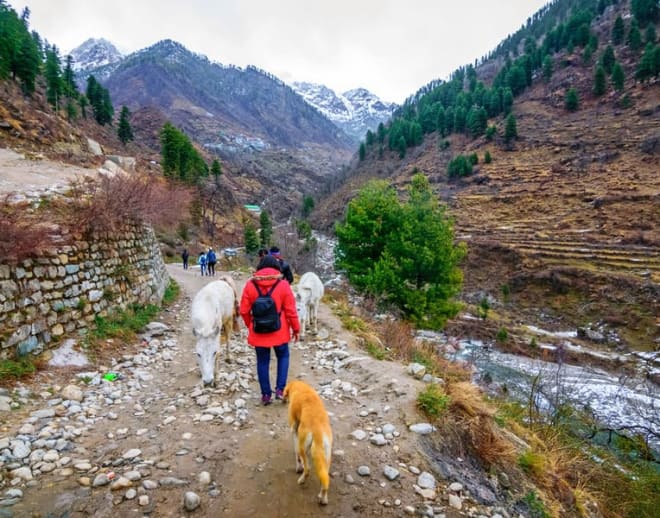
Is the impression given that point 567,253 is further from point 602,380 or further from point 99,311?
point 99,311

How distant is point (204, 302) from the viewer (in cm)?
707

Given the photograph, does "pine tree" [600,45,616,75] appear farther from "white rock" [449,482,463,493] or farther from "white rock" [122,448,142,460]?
"white rock" [122,448,142,460]

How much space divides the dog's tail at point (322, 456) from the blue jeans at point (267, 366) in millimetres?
2050

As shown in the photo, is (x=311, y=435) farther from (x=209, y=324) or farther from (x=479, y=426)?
(x=209, y=324)

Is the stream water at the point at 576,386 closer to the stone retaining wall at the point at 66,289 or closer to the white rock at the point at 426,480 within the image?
the white rock at the point at 426,480

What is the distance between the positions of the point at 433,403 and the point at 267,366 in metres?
2.50

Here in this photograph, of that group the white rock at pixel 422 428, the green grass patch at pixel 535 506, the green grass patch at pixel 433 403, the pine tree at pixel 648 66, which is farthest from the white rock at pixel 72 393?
the pine tree at pixel 648 66

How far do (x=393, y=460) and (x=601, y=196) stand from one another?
62.4 m

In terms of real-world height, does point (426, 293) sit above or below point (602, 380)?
above

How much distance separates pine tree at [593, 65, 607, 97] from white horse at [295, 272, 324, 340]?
10278 centimetres

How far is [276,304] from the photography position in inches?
206

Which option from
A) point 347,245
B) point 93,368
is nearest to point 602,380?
point 347,245

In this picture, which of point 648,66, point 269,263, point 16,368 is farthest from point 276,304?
point 648,66

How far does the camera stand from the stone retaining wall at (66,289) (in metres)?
6.13
